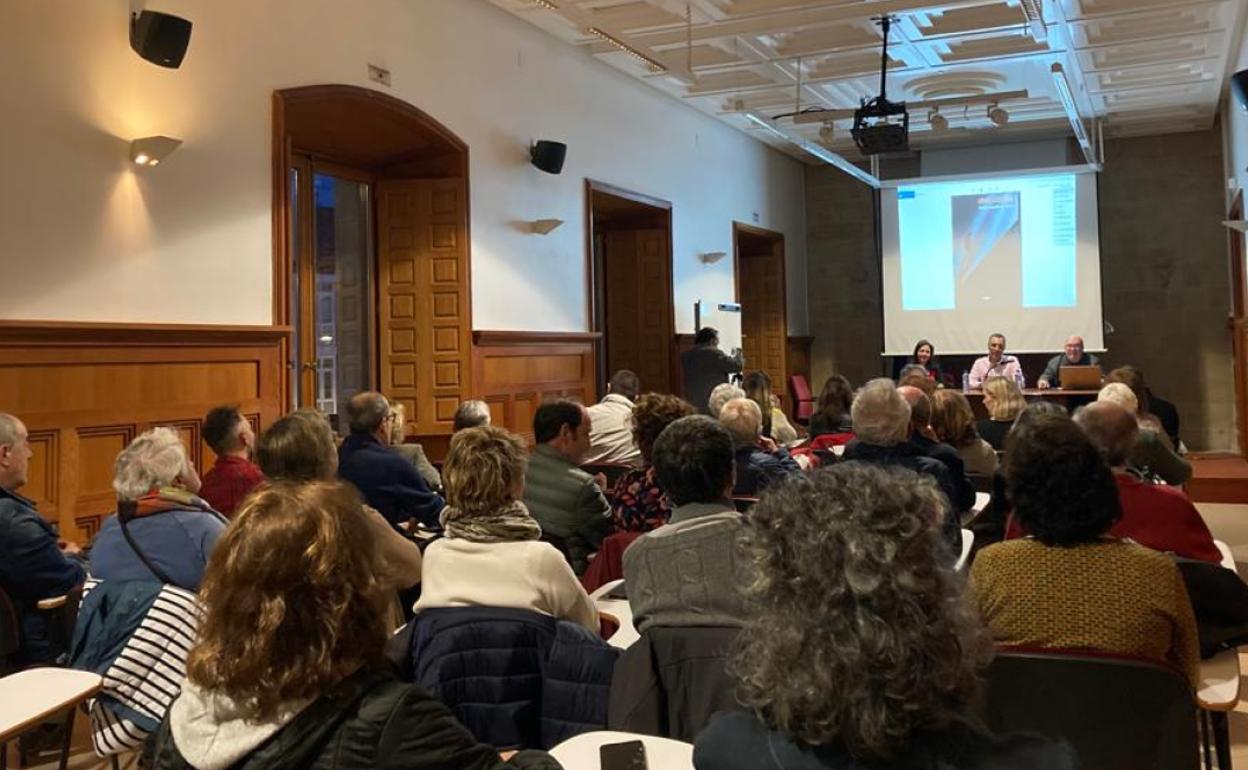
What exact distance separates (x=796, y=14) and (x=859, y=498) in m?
6.88

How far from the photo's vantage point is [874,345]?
44.2 ft

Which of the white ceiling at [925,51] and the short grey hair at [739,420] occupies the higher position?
the white ceiling at [925,51]

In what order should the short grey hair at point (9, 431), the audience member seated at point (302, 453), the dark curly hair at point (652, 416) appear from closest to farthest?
the audience member seated at point (302, 453) → the short grey hair at point (9, 431) → the dark curly hair at point (652, 416)

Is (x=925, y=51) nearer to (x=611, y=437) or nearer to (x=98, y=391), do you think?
(x=611, y=437)

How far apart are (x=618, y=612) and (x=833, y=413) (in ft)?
12.7

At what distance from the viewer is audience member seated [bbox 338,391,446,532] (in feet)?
14.0

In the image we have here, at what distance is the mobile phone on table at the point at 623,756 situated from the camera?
5.31ft

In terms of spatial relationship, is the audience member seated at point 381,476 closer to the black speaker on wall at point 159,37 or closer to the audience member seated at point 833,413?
the black speaker on wall at point 159,37

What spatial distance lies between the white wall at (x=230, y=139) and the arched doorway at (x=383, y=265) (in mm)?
226

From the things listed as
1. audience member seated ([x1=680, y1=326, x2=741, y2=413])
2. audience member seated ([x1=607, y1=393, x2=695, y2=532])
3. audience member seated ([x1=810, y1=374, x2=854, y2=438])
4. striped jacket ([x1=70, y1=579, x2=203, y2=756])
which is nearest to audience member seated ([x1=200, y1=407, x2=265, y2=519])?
striped jacket ([x1=70, y1=579, x2=203, y2=756])

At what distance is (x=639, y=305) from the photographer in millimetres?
10398

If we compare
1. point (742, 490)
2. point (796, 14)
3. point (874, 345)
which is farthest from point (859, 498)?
point (874, 345)

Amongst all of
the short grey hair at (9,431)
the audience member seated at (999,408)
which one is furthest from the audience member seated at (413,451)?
the audience member seated at (999,408)

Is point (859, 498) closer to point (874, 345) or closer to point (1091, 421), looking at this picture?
point (1091, 421)
